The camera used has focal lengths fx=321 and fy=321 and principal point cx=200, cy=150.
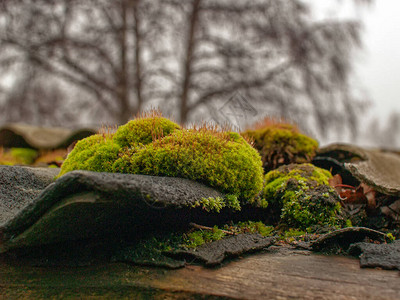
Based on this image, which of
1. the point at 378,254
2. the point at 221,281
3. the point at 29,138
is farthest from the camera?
the point at 29,138

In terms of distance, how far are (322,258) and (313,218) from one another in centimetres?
60

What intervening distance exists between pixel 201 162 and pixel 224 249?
64 cm

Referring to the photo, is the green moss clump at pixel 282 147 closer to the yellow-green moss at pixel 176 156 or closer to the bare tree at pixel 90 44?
the yellow-green moss at pixel 176 156

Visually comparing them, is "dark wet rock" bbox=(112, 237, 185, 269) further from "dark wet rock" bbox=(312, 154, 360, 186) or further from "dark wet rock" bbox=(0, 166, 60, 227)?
"dark wet rock" bbox=(312, 154, 360, 186)

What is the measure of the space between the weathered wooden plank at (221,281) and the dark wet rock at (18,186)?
49 cm

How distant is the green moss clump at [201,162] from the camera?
7.50 ft

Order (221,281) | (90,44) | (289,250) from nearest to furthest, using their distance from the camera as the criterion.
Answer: (221,281)
(289,250)
(90,44)

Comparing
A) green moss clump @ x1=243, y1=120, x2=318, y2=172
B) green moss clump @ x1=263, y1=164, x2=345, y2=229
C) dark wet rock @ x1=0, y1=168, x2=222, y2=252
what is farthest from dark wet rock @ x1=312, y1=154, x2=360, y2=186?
dark wet rock @ x1=0, y1=168, x2=222, y2=252

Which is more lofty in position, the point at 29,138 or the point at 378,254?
the point at 29,138

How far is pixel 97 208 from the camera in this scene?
168 cm

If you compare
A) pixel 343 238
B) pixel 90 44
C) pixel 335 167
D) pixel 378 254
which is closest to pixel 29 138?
pixel 90 44

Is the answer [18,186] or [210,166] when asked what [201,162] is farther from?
[18,186]

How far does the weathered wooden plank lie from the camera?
151 cm

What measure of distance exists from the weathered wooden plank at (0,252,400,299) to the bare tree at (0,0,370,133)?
7.80 metres
